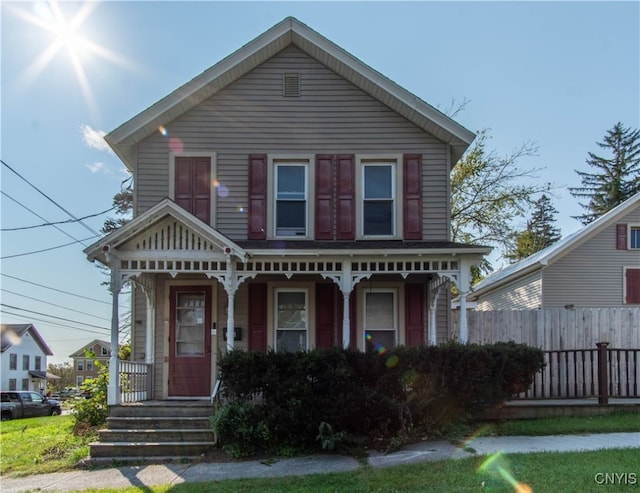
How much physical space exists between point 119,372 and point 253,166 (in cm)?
463

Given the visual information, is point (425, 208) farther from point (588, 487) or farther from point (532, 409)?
point (588, 487)

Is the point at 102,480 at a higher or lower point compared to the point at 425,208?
lower

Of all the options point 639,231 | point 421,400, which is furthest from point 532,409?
point 639,231

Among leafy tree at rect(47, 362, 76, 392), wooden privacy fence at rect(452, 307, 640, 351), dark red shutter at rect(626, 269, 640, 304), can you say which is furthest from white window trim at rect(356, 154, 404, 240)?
leafy tree at rect(47, 362, 76, 392)

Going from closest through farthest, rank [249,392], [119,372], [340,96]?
[249,392], [119,372], [340,96]

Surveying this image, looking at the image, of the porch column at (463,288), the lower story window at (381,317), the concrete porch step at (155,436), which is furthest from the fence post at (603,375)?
the concrete porch step at (155,436)

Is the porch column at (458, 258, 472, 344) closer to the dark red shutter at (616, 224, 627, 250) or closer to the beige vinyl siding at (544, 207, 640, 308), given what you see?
the beige vinyl siding at (544, 207, 640, 308)

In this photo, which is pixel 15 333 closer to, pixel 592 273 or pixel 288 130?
pixel 288 130

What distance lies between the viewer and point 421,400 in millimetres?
7801

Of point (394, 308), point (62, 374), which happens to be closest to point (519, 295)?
point (394, 308)

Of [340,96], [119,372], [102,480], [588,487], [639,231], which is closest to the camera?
[588,487]

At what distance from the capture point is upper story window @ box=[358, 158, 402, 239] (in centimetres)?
1047

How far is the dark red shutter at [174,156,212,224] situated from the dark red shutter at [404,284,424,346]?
14.0ft

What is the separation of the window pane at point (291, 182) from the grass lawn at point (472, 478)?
19.1ft
